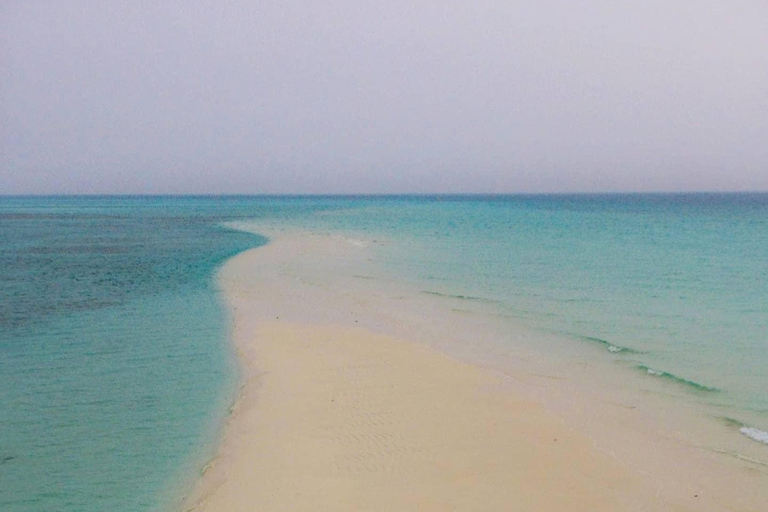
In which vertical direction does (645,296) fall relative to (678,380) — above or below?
above

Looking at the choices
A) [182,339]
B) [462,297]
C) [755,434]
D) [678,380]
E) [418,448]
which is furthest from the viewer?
[462,297]

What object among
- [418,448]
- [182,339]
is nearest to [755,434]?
[418,448]

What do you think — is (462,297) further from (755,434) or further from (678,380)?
(755,434)

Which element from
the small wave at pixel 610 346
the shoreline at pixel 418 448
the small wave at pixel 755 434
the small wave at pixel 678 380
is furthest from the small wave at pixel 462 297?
the small wave at pixel 755 434

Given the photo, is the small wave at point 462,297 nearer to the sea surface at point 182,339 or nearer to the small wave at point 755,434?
the sea surface at point 182,339

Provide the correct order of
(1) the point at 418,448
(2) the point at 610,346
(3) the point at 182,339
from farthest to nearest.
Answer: (3) the point at 182,339
(2) the point at 610,346
(1) the point at 418,448
